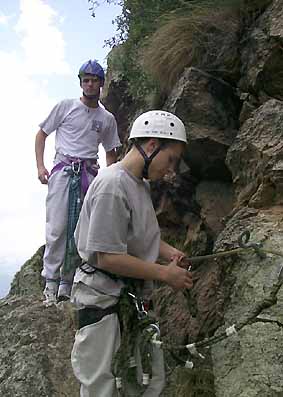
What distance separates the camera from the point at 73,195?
624 centimetres

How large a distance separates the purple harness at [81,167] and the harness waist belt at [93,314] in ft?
8.80

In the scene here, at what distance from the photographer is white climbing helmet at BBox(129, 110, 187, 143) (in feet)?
12.3

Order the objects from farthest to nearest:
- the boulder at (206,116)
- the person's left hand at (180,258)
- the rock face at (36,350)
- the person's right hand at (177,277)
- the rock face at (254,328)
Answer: the boulder at (206,116) < the rock face at (36,350) < the person's left hand at (180,258) < the rock face at (254,328) < the person's right hand at (177,277)

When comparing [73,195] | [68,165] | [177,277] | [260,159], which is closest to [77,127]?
[68,165]

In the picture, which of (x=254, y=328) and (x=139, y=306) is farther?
(x=254, y=328)

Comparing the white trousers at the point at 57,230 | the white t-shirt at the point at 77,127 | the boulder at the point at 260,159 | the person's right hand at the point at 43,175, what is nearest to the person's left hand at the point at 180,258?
the boulder at the point at 260,159

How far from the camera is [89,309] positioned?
372cm

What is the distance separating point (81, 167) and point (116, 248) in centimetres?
293

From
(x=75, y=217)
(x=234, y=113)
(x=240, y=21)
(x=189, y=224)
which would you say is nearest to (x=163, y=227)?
(x=189, y=224)

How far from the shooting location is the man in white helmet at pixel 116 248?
353 cm

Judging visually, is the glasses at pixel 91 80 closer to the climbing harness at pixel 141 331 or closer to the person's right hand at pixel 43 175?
the person's right hand at pixel 43 175

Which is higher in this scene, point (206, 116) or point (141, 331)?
point (206, 116)

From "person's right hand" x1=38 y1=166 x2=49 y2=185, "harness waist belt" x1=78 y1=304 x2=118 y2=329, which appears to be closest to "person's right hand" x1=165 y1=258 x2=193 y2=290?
"harness waist belt" x1=78 y1=304 x2=118 y2=329

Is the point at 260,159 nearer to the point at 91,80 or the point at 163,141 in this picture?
the point at 163,141
